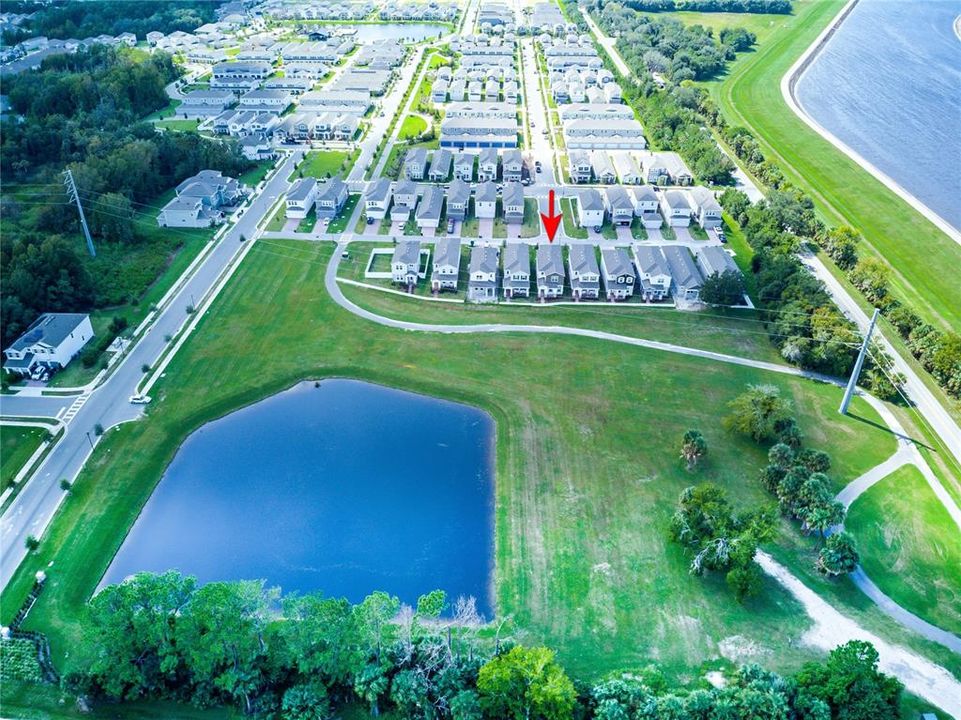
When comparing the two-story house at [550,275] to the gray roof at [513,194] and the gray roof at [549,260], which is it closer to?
the gray roof at [549,260]

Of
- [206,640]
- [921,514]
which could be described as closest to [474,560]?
[206,640]

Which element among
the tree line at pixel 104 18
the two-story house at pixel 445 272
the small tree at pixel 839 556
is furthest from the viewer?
the tree line at pixel 104 18

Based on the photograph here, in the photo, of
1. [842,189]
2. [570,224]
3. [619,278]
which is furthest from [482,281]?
[842,189]

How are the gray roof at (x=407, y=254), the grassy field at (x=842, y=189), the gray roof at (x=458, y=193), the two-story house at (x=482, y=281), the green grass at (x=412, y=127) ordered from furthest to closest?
1. the green grass at (x=412, y=127)
2. the gray roof at (x=458, y=193)
3. the grassy field at (x=842, y=189)
4. the gray roof at (x=407, y=254)
5. the two-story house at (x=482, y=281)

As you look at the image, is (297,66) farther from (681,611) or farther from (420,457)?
(681,611)

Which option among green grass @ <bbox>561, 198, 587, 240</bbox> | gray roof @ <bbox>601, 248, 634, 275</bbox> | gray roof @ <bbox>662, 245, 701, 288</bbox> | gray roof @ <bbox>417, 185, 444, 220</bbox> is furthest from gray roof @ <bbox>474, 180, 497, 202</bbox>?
gray roof @ <bbox>662, 245, 701, 288</bbox>

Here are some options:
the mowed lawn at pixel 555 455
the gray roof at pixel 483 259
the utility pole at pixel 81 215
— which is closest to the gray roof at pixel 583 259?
the gray roof at pixel 483 259
